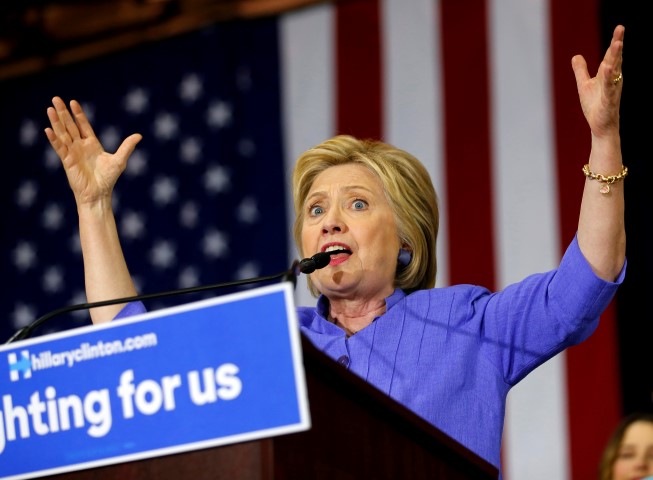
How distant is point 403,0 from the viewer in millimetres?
4035

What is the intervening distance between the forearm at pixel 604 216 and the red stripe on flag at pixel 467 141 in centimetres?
183

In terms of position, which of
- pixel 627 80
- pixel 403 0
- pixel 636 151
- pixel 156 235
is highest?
pixel 403 0

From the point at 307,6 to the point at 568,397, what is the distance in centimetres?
179

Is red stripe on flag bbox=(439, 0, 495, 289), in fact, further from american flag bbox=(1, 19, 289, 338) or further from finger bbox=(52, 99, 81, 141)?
finger bbox=(52, 99, 81, 141)

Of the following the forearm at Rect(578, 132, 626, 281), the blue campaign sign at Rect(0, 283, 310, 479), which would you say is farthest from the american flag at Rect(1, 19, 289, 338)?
the blue campaign sign at Rect(0, 283, 310, 479)

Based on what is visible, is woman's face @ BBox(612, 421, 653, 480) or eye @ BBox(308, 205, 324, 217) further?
woman's face @ BBox(612, 421, 653, 480)

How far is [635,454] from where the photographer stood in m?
2.54

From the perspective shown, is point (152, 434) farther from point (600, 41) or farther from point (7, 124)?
point (7, 124)

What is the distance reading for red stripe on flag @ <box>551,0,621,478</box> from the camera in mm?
3348

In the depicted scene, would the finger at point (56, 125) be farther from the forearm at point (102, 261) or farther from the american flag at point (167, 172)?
the american flag at point (167, 172)

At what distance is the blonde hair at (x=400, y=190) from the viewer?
2186 mm

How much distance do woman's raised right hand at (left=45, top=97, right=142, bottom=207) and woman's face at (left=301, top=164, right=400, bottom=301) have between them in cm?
38

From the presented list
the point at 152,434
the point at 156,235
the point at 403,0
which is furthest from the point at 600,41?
the point at 152,434

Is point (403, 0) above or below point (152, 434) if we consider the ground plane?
above
